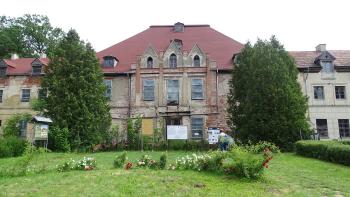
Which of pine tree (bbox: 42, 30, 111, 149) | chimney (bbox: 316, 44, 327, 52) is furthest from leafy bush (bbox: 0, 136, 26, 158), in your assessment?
chimney (bbox: 316, 44, 327, 52)

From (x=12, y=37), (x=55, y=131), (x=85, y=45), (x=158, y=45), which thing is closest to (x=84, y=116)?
(x=55, y=131)

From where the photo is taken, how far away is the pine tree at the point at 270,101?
22016 millimetres

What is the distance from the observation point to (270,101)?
22344 mm

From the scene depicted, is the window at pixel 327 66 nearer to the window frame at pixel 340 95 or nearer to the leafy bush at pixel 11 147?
the window frame at pixel 340 95

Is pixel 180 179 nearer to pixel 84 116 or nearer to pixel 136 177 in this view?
pixel 136 177

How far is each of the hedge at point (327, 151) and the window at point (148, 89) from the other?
1452 centimetres

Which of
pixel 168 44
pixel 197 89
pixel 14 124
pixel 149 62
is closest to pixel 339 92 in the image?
pixel 197 89

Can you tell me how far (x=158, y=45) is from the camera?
33938 millimetres

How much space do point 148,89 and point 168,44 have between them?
19.4 ft

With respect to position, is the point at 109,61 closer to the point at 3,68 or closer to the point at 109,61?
the point at 109,61

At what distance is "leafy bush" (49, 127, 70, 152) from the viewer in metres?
22.2

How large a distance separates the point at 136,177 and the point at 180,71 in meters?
21.5

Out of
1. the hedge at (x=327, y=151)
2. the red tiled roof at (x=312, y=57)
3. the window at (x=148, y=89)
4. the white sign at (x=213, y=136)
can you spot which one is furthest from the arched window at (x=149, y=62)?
the hedge at (x=327, y=151)

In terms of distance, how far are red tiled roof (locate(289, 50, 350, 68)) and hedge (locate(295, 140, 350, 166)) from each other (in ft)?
48.3
